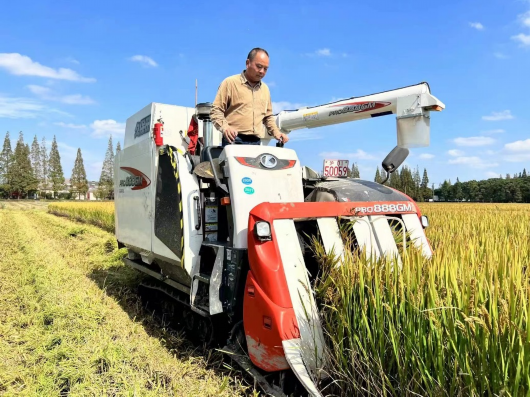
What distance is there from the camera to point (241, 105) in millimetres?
4020

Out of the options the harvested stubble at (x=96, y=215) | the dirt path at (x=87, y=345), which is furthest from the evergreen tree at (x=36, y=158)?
the dirt path at (x=87, y=345)

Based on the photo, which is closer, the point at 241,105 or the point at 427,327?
the point at 427,327

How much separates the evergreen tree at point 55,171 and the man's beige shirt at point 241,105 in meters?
79.5

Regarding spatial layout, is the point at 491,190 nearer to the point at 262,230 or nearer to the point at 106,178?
the point at 106,178

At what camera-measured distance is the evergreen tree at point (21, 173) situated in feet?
222

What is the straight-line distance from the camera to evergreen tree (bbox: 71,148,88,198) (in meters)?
77.1

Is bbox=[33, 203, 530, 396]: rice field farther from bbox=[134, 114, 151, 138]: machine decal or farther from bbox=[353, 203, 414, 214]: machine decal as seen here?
bbox=[134, 114, 151, 138]: machine decal

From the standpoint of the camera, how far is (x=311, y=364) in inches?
101

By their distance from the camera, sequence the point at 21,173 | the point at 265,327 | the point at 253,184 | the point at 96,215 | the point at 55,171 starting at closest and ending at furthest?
the point at 265,327 < the point at 253,184 < the point at 96,215 < the point at 21,173 < the point at 55,171

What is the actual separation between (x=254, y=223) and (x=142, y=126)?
8.83 ft

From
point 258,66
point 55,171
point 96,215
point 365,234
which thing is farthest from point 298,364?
point 55,171

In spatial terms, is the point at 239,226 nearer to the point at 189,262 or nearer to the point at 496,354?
the point at 189,262

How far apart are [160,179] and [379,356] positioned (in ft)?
9.17

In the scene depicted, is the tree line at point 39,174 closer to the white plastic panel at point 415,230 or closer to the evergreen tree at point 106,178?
the evergreen tree at point 106,178
